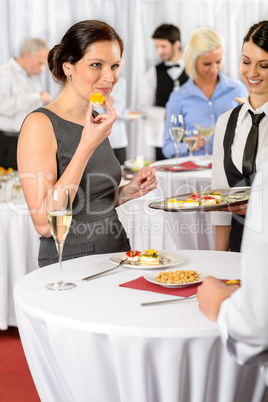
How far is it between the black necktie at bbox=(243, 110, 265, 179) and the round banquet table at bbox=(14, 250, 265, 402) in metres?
1.16

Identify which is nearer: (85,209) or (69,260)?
(69,260)

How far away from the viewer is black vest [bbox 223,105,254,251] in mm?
2680

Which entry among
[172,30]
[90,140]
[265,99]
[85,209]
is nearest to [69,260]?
[85,209]

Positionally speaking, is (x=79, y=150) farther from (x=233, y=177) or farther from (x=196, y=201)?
(x=233, y=177)

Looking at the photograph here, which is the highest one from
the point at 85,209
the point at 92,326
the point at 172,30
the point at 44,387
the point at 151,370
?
the point at 172,30

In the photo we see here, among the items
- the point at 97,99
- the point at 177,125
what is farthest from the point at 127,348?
the point at 177,125

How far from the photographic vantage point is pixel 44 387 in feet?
5.76

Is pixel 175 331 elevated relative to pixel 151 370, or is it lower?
elevated

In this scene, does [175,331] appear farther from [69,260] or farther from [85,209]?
[85,209]

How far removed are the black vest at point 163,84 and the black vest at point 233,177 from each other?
387 cm

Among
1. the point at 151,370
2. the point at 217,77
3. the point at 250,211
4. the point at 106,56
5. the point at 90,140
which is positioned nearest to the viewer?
the point at 250,211

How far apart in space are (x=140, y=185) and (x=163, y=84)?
14.4ft

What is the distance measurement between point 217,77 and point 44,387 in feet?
11.8

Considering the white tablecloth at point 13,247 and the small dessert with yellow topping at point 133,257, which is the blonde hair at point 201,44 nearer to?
the white tablecloth at point 13,247
